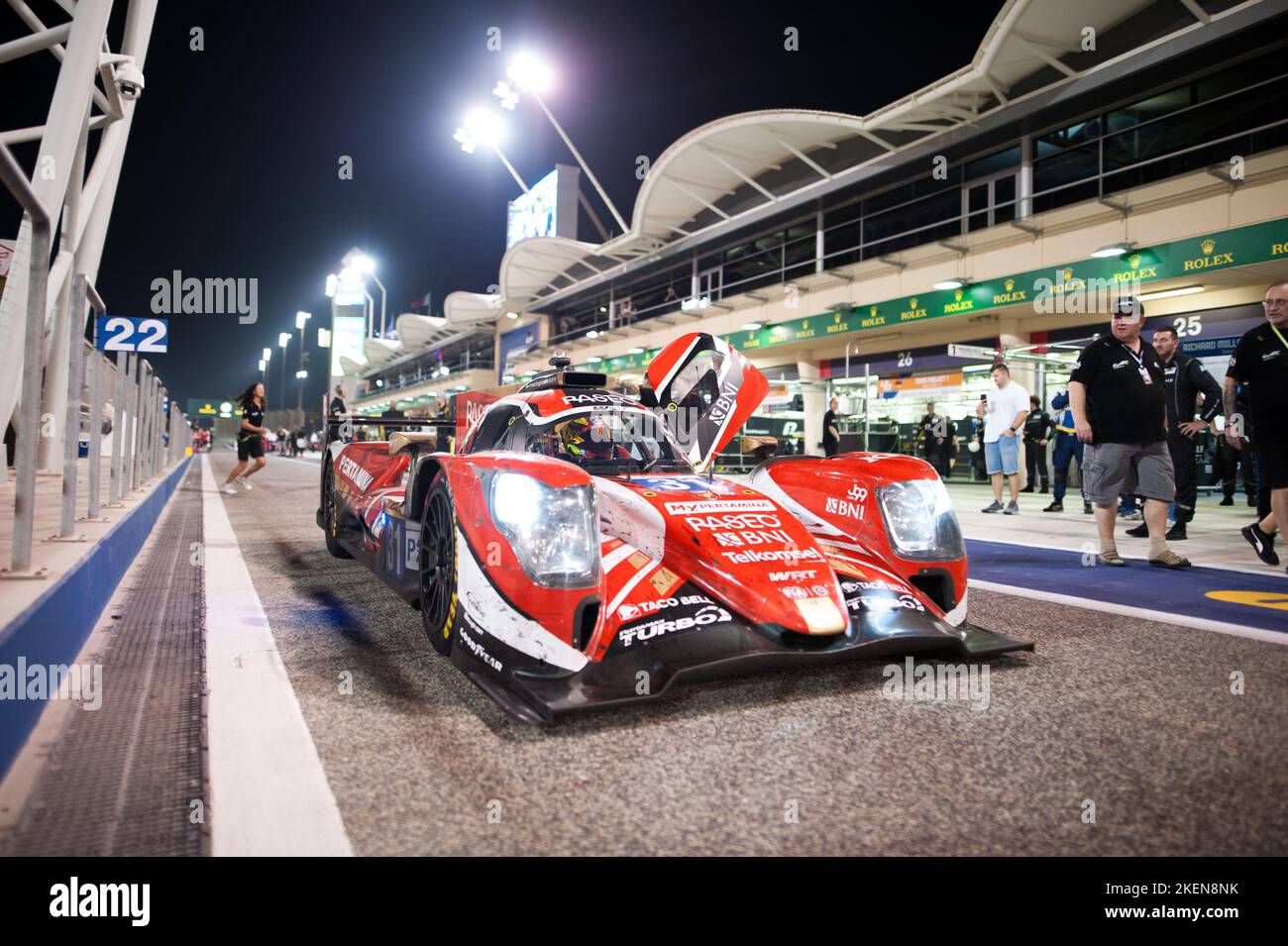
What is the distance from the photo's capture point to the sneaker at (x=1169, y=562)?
4.76 m

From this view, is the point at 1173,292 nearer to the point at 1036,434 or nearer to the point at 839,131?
the point at 1036,434

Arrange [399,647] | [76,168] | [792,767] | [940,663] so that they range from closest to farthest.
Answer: [792,767] → [940,663] → [399,647] → [76,168]

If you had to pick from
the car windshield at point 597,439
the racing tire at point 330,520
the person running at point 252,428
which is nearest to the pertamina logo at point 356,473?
the racing tire at point 330,520

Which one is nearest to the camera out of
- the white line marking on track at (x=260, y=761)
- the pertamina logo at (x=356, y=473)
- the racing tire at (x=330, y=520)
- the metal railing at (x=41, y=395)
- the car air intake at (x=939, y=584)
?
the white line marking on track at (x=260, y=761)

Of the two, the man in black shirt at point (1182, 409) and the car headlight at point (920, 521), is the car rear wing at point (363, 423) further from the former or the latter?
the man in black shirt at point (1182, 409)

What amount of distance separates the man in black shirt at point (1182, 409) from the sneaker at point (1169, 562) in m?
1.88

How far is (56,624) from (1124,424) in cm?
568

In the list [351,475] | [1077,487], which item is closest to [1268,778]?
[351,475]

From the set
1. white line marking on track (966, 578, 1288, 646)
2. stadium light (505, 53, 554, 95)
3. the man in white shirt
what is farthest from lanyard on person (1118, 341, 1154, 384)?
stadium light (505, 53, 554, 95)

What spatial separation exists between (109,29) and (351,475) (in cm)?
1184

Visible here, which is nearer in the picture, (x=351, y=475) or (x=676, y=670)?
(x=676, y=670)

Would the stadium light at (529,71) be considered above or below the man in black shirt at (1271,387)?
above

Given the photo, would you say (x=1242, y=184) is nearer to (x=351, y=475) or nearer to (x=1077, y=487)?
(x=1077, y=487)

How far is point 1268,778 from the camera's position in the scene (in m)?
1.70
